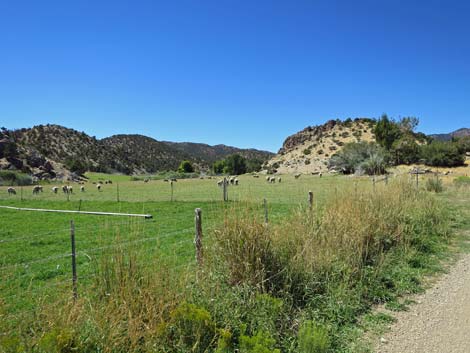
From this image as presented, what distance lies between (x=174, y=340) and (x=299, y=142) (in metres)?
90.2

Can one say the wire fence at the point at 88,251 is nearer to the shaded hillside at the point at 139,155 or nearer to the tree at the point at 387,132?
the tree at the point at 387,132

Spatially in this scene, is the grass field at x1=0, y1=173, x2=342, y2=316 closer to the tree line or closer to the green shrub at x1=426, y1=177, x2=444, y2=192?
the green shrub at x1=426, y1=177, x2=444, y2=192

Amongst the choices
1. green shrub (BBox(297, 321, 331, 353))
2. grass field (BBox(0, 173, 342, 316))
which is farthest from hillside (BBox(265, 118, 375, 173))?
green shrub (BBox(297, 321, 331, 353))

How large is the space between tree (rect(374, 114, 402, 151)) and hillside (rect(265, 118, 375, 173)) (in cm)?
922

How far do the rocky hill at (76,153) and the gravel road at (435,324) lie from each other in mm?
63923

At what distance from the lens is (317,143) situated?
81.4m

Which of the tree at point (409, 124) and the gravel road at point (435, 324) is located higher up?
the tree at point (409, 124)

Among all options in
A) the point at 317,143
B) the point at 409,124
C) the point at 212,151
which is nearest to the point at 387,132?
the point at 409,124

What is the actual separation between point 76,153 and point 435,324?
8791 cm

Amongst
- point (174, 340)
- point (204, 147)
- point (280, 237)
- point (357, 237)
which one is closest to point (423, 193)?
point (357, 237)

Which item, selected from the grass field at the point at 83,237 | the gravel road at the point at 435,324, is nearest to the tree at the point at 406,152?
the grass field at the point at 83,237

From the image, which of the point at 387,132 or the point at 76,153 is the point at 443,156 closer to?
the point at 387,132

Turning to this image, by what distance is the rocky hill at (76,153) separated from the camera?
63084 millimetres

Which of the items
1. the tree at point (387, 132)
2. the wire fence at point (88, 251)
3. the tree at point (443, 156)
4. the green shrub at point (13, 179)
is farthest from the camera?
the tree at point (387, 132)
